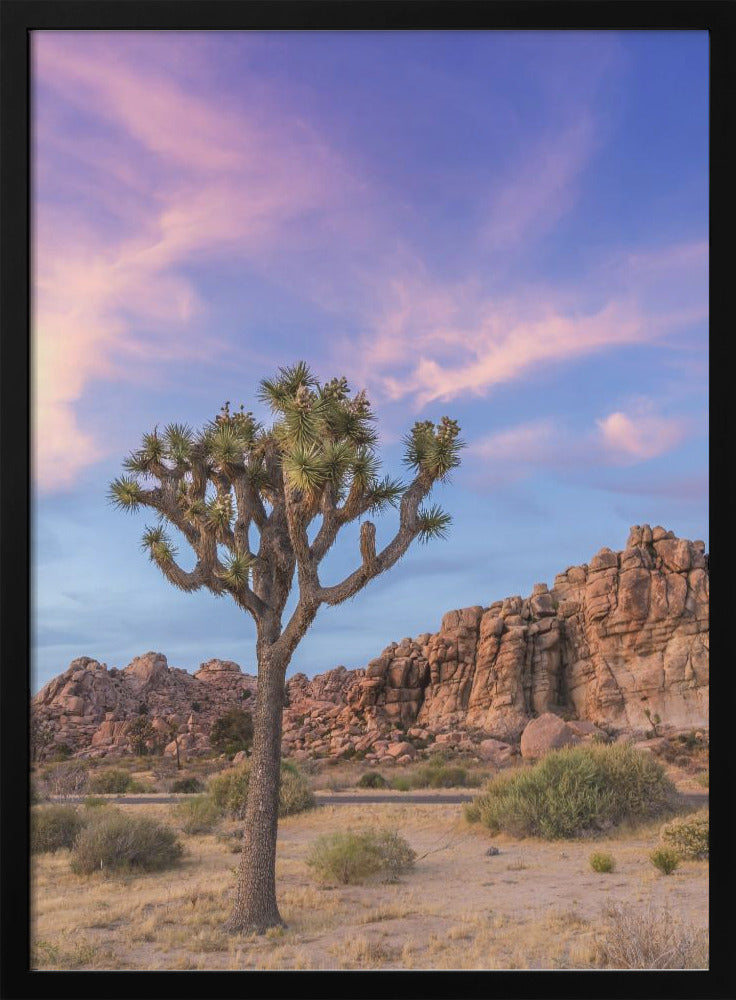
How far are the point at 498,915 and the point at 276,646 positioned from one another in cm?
387

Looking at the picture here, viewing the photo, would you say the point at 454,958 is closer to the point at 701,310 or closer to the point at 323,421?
the point at 323,421

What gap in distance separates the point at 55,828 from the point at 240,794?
4648 millimetres

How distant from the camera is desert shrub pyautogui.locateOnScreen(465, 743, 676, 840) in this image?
15555 millimetres

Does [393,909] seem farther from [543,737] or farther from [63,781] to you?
[543,737]

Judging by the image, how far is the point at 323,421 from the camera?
9297 millimetres

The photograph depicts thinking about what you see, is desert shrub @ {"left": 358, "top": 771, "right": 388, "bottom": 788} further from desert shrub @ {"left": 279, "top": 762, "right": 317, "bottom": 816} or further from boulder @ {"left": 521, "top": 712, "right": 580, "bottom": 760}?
desert shrub @ {"left": 279, "top": 762, "right": 317, "bottom": 816}

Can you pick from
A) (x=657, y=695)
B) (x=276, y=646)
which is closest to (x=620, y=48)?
(x=276, y=646)

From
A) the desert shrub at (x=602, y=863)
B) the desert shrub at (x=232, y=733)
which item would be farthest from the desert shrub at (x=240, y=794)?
the desert shrub at (x=232, y=733)

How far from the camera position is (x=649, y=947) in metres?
7.16

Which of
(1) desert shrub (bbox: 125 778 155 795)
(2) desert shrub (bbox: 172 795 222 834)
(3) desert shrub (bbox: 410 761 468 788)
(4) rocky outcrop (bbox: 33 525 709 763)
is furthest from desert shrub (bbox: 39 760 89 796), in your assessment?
(3) desert shrub (bbox: 410 761 468 788)

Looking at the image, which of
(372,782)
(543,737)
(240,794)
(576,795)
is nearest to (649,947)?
(576,795)

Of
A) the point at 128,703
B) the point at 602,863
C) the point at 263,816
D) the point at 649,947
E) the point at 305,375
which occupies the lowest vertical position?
the point at 128,703

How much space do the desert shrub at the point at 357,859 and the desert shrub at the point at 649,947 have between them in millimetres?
5243

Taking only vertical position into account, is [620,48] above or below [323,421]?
above
